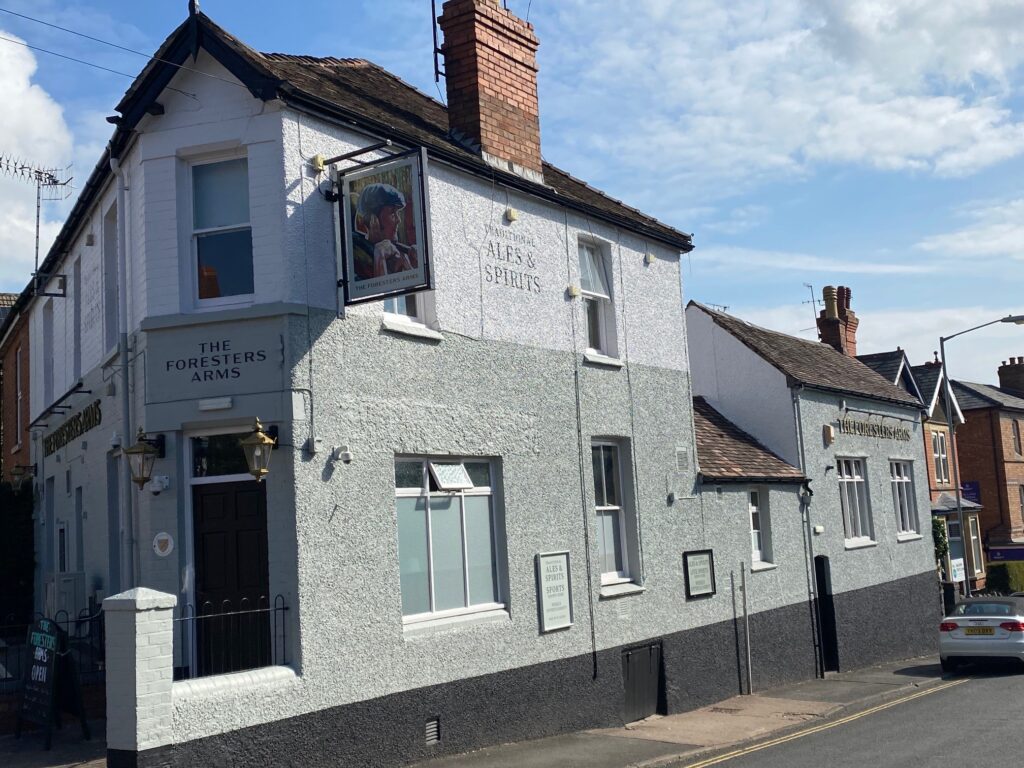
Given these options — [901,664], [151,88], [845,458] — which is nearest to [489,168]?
[151,88]

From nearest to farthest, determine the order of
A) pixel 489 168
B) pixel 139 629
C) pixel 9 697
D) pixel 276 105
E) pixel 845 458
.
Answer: pixel 139 629 < pixel 276 105 < pixel 9 697 < pixel 489 168 < pixel 845 458

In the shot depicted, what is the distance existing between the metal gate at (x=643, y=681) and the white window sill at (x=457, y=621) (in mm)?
2684

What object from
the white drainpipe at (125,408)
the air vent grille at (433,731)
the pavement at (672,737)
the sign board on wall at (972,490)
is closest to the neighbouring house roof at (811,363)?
the pavement at (672,737)

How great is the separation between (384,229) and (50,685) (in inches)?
211

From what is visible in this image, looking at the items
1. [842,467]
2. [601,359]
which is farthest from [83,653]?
[842,467]

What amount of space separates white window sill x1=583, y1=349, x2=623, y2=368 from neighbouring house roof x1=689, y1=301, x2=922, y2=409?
21.8 ft

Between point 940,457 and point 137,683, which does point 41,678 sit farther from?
point 940,457

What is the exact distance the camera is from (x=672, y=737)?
1223 cm

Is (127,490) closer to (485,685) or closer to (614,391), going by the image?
(485,685)

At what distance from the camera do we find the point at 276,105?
9773 mm

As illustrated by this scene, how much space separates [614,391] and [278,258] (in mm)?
5722

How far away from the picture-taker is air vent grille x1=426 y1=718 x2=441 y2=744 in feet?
33.8

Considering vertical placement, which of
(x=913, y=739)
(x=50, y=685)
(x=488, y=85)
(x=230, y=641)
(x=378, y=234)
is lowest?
(x=913, y=739)

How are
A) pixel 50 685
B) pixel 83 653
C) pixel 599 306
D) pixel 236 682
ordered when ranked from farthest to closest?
pixel 599 306 < pixel 83 653 < pixel 50 685 < pixel 236 682
